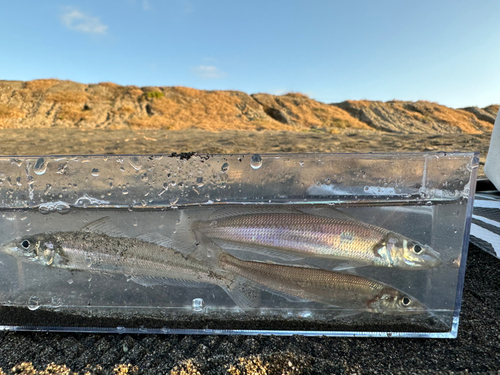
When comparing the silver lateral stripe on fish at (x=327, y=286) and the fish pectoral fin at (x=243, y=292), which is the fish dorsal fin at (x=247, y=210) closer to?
the silver lateral stripe on fish at (x=327, y=286)

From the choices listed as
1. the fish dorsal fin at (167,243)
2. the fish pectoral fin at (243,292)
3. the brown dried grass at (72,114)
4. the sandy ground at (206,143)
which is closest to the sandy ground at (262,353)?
the fish pectoral fin at (243,292)

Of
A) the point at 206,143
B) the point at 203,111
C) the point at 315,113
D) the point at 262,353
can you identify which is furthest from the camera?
the point at 315,113

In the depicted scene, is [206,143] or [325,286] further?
[206,143]

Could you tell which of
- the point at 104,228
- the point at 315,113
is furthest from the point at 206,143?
the point at 315,113

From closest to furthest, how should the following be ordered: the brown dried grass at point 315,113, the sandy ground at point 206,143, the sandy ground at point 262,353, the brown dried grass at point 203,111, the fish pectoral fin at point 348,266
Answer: the sandy ground at point 262,353
the fish pectoral fin at point 348,266
the sandy ground at point 206,143
the brown dried grass at point 203,111
the brown dried grass at point 315,113

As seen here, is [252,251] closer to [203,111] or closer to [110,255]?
[110,255]

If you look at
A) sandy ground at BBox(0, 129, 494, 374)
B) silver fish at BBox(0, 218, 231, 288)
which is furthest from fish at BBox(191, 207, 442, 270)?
sandy ground at BBox(0, 129, 494, 374)

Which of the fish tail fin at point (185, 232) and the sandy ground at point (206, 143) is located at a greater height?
the sandy ground at point (206, 143)

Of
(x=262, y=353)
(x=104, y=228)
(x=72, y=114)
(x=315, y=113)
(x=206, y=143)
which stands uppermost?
(x=315, y=113)
